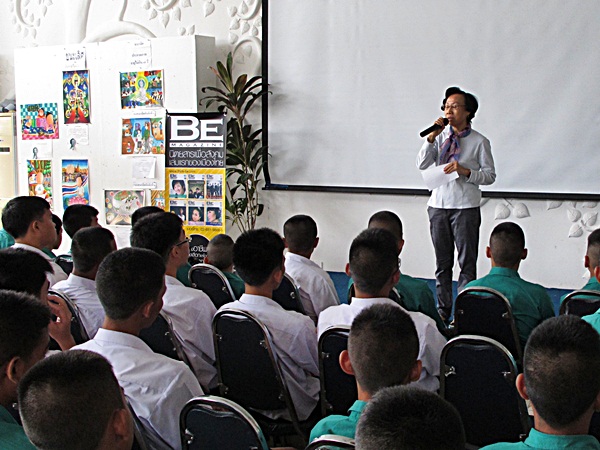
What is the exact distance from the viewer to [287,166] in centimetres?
717

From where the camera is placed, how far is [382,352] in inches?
72.1

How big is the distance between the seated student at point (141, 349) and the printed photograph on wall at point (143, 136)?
15.4 feet

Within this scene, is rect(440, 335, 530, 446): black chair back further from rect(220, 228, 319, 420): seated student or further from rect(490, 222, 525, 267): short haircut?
rect(490, 222, 525, 267): short haircut

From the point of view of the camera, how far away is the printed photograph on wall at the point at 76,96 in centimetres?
754

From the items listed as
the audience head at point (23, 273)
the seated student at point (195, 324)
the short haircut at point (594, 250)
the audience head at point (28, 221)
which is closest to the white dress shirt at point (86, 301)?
the seated student at point (195, 324)

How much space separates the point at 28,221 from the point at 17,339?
7.56ft

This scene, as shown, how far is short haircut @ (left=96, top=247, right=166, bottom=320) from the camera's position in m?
2.34

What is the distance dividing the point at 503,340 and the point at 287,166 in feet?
14.5

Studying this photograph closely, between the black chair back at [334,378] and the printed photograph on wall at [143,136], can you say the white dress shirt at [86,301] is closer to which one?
the black chair back at [334,378]

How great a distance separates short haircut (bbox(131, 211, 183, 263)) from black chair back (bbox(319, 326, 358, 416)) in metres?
1.16

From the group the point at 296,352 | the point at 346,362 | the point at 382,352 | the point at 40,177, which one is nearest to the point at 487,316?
the point at 296,352

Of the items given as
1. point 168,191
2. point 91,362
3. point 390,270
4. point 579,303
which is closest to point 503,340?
point 579,303

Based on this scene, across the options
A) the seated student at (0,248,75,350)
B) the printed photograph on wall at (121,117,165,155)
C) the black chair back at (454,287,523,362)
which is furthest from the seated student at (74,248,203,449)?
the printed photograph on wall at (121,117,165,155)

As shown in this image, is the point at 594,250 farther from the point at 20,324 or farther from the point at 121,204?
the point at 121,204
